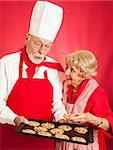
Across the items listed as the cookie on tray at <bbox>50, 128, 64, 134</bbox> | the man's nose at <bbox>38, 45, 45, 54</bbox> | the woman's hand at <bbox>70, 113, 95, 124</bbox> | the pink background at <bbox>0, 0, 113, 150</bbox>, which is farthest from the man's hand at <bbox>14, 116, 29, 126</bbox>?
the pink background at <bbox>0, 0, 113, 150</bbox>

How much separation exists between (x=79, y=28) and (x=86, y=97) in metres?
0.61

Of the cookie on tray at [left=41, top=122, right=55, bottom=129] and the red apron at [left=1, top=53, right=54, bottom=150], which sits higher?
the red apron at [left=1, top=53, right=54, bottom=150]

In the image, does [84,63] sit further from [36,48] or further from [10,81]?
[10,81]

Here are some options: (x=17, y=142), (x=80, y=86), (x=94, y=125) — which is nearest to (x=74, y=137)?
(x=94, y=125)

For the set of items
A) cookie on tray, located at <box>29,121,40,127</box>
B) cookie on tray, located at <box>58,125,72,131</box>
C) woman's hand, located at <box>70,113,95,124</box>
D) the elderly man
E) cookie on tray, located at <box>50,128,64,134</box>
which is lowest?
cookie on tray, located at <box>50,128,64,134</box>

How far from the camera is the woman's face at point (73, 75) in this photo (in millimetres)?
1813

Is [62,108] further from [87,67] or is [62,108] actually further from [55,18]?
[55,18]

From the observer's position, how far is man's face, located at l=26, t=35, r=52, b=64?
1757 mm

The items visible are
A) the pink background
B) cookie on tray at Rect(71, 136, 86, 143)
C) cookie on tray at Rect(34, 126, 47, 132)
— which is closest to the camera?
cookie on tray at Rect(71, 136, 86, 143)

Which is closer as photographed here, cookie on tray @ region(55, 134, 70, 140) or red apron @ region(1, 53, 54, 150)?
cookie on tray @ region(55, 134, 70, 140)

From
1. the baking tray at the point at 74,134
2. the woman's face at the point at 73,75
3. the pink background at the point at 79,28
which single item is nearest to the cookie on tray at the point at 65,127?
the baking tray at the point at 74,134

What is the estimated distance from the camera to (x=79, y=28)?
87.9 inches

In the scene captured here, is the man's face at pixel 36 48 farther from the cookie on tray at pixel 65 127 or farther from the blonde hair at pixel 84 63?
the cookie on tray at pixel 65 127

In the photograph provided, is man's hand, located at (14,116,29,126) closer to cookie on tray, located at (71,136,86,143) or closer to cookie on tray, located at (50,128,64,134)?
cookie on tray, located at (50,128,64,134)
